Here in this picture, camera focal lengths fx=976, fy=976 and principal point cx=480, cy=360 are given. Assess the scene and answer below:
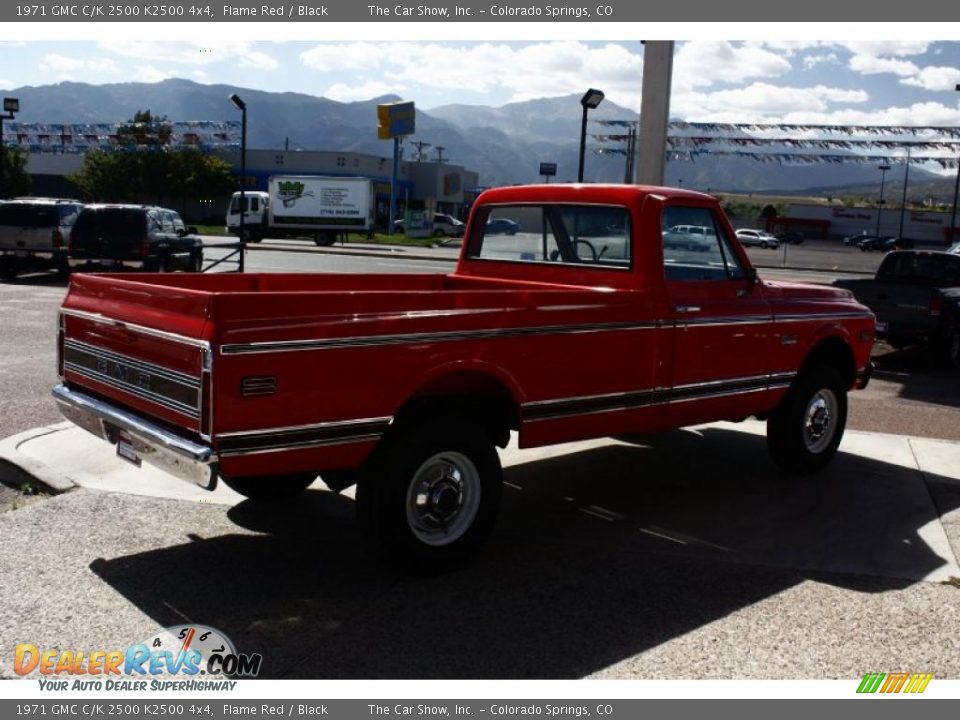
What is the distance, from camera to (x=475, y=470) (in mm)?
5141

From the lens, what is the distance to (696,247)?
21.3ft

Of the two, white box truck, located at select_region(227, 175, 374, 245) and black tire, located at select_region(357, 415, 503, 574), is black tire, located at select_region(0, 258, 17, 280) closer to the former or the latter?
black tire, located at select_region(357, 415, 503, 574)

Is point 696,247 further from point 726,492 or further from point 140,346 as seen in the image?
point 140,346

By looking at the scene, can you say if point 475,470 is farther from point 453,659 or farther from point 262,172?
point 262,172

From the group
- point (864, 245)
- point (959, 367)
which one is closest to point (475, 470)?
point (959, 367)

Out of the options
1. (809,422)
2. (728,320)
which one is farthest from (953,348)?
(728,320)

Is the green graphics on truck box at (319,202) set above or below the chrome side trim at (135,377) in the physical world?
above

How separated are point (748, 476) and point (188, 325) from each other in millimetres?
4649

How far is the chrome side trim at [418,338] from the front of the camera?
13.9 ft

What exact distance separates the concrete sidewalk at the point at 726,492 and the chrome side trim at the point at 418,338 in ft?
4.22

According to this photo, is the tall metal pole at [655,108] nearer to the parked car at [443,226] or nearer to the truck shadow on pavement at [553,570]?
the truck shadow on pavement at [553,570]

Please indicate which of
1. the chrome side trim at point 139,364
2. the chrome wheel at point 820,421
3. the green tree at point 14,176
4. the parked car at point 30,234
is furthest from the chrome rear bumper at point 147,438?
the green tree at point 14,176

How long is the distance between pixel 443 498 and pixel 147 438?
4.89 ft

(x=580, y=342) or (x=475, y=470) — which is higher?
(x=580, y=342)
